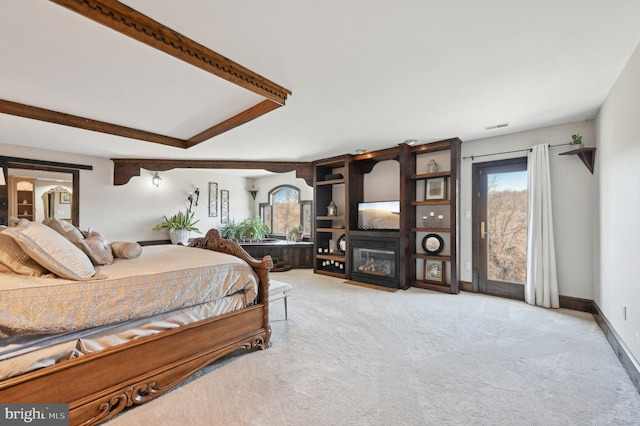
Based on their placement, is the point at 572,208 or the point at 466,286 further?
the point at 466,286

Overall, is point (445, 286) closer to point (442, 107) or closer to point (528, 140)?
point (528, 140)

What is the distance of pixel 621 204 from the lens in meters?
2.31

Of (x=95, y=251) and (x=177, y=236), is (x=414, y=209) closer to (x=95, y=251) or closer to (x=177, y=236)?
(x=95, y=251)

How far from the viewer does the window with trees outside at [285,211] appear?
6.49 meters

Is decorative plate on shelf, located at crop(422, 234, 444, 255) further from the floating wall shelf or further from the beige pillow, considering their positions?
the beige pillow

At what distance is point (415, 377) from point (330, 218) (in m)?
3.65

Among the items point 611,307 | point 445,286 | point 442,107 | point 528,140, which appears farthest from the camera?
point 445,286

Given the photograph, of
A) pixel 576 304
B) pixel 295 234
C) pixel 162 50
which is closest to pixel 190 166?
pixel 295 234

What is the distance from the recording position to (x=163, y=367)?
1849mm

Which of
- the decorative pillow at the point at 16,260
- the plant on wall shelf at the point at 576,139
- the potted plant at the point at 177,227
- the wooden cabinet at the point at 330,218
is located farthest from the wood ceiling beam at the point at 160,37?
the potted plant at the point at 177,227

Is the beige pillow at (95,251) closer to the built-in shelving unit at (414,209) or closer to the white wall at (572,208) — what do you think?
the built-in shelving unit at (414,209)

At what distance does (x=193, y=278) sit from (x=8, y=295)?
0.92 metres

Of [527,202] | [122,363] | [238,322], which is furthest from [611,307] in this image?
[122,363]

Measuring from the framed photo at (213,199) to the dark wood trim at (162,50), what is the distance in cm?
297
